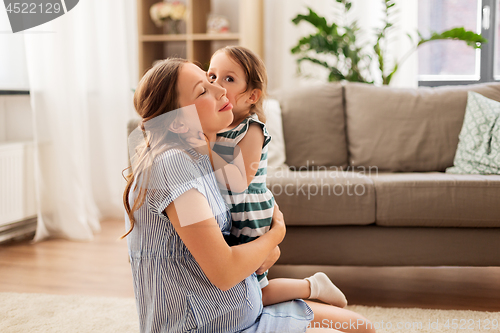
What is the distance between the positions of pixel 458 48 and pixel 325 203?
2331mm

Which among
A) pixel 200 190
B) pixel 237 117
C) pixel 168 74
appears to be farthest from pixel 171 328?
pixel 237 117

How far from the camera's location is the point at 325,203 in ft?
5.65

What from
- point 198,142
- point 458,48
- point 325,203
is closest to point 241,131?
point 198,142

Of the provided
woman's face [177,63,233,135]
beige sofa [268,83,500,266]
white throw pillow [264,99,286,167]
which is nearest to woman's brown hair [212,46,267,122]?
woman's face [177,63,233,135]

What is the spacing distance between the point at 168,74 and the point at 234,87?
1.19 feet

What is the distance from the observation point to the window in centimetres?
323

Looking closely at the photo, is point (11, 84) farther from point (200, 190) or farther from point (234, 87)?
point (200, 190)

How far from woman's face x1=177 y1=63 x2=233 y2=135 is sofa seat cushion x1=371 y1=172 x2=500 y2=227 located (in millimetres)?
1042

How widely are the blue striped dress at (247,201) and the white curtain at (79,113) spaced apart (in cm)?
162

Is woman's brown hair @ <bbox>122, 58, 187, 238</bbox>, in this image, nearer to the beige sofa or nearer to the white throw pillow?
the beige sofa

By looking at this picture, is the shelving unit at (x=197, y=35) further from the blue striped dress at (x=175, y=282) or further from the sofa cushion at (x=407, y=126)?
the blue striped dress at (x=175, y=282)

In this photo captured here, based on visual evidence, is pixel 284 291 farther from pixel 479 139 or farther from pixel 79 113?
pixel 79 113

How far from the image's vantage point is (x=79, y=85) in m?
2.75

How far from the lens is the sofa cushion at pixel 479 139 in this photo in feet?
6.40
